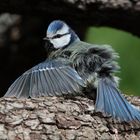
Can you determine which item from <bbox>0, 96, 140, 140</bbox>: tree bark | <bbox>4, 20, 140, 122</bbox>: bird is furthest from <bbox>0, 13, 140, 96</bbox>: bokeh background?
<bbox>0, 96, 140, 140</bbox>: tree bark

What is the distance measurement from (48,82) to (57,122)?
467 millimetres

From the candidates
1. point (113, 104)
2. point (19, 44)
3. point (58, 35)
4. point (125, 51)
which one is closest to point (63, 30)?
point (58, 35)

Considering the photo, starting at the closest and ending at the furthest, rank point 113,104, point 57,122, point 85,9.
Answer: point 57,122 < point 113,104 < point 85,9

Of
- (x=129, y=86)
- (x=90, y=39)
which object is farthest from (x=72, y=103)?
(x=90, y=39)

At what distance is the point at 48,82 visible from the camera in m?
3.26

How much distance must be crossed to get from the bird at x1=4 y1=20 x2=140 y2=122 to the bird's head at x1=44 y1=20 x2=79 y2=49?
179mm

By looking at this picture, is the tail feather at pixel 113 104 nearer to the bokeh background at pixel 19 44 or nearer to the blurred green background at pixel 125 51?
the bokeh background at pixel 19 44

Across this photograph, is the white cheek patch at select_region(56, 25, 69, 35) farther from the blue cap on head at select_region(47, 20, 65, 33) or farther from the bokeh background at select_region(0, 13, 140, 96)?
the bokeh background at select_region(0, 13, 140, 96)

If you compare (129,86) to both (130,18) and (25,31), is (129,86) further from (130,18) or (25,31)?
(130,18)

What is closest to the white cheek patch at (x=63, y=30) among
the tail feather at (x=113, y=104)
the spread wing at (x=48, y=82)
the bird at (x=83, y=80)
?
the bird at (x=83, y=80)

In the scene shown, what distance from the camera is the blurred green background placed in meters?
6.05

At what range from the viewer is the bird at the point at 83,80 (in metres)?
3.09

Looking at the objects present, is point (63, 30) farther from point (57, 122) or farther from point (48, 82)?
point (57, 122)

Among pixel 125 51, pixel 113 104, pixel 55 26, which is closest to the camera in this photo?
pixel 113 104
